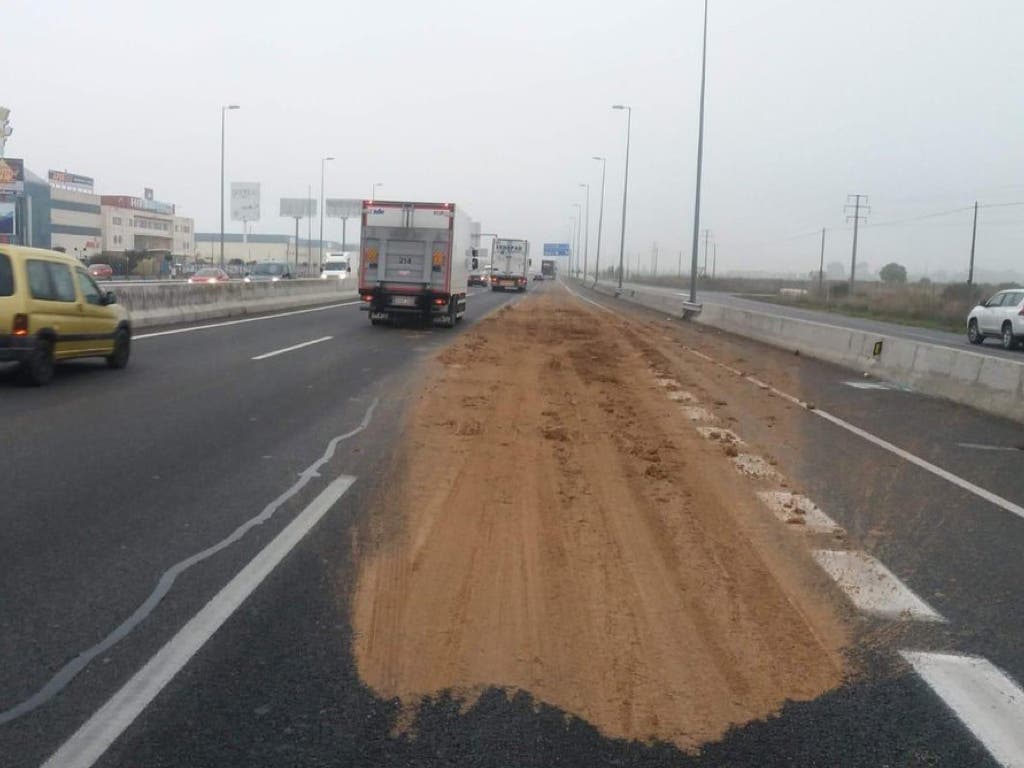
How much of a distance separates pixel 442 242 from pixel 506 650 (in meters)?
24.2

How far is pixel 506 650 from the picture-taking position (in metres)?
5.23

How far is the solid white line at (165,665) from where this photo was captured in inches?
160

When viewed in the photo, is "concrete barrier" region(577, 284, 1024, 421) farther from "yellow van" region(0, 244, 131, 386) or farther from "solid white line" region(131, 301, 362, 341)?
"solid white line" region(131, 301, 362, 341)

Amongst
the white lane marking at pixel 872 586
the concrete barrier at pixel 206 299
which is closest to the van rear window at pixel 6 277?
the concrete barrier at pixel 206 299

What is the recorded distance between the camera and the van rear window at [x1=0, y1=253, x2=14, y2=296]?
13664 millimetres

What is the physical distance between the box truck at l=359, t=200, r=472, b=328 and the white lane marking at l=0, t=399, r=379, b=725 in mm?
19740

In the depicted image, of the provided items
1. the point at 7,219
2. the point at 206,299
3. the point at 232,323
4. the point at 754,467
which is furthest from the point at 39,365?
the point at 7,219

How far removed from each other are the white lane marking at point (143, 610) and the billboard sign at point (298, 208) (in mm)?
89090

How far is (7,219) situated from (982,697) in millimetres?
55572

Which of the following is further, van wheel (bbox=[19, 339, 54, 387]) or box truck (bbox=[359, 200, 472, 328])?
box truck (bbox=[359, 200, 472, 328])

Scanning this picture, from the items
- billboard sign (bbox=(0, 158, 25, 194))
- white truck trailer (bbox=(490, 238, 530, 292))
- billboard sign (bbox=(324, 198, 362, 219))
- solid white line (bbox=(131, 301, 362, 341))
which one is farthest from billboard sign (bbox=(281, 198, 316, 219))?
solid white line (bbox=(131, 301, 362, 341))

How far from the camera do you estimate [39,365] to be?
1402 centimetres

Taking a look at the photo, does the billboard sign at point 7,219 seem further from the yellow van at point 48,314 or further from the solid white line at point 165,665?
the solid white line at point 165,665

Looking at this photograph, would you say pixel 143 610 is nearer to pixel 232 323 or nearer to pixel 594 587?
pixel 594 587
